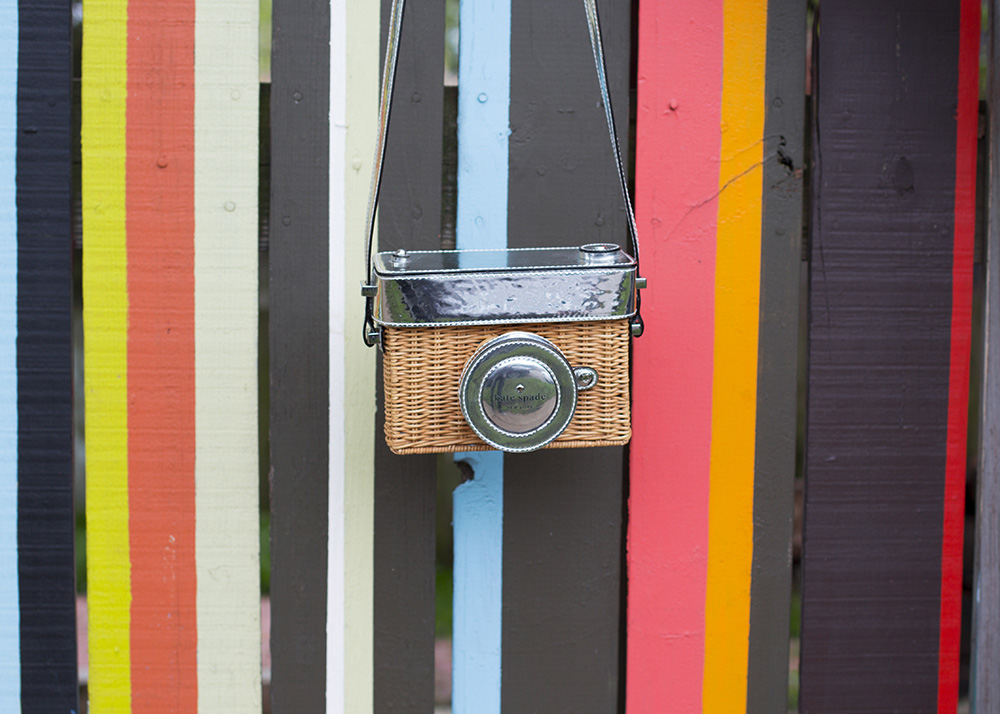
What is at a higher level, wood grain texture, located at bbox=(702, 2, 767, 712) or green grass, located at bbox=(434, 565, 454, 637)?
wood grain texture, located at bbox=(702, 2, 767, 712)

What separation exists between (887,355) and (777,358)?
0.17 meters

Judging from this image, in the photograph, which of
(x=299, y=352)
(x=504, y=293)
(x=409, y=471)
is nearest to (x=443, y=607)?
(x=409, y=471)

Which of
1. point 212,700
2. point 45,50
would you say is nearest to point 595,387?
point 212,700

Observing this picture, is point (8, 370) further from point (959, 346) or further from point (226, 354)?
point (959, 346)

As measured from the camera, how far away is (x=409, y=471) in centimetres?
134

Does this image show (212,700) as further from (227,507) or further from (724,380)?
(724,380)

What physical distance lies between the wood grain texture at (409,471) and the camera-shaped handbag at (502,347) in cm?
15

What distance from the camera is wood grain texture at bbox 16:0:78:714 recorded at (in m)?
1.28

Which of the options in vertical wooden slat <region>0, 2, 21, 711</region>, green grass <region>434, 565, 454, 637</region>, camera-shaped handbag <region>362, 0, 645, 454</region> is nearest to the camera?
camera-shaped handbag <region>362, 0, 645, 454</region>

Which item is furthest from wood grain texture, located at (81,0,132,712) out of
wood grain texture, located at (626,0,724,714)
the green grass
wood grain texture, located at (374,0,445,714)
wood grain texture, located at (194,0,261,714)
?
the green grass

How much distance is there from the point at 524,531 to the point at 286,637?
38 cm

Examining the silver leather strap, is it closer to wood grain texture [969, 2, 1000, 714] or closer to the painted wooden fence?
the painted wooden fence

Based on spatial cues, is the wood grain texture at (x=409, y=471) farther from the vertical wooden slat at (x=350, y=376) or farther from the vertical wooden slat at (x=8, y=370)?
the vertical wooden slat at (x=8, y=370)

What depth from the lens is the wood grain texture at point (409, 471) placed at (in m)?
1.30
